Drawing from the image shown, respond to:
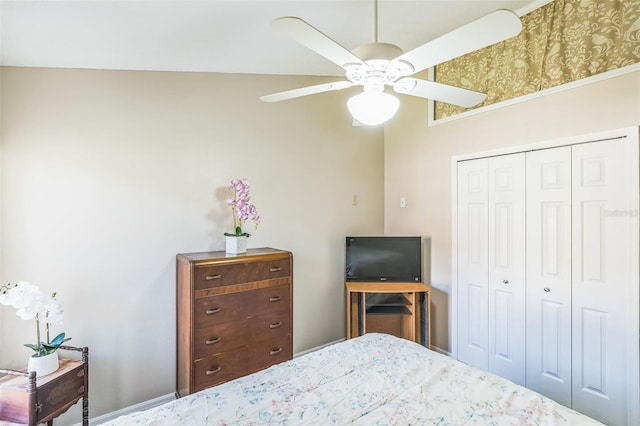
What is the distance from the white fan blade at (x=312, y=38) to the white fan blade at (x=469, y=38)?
→ 0.73ft

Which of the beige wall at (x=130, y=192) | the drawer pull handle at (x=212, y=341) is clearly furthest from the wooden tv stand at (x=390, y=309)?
the drawer pull handle at (x=212, y=341)

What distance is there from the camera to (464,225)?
2934 millimetres

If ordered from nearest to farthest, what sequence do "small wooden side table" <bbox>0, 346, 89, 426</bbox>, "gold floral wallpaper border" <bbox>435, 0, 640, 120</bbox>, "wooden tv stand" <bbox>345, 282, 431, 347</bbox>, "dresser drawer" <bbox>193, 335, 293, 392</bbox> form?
"small wooden side table" <bbox>0, 346, 89, 426</bbox> < "gold floral wallpaper border" <bbox>435, 0, 640, 120</bbox> < "dresser drawer" <bbox>193, 335, 293, 392</bbox> < "wooden tv stand" <bbox>345, 282, 431, 347</bbox>

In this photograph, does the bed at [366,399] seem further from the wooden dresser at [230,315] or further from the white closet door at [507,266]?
the white closet door at [507,266]

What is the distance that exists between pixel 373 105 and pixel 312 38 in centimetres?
39

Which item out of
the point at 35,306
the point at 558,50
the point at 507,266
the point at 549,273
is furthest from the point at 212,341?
the point at 558,50

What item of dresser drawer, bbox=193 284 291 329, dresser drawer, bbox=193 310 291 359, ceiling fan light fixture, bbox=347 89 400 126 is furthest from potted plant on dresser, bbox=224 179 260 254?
ceiling fan light fixture, bbox=347 89 400 126

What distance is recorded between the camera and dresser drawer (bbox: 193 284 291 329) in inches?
88.7

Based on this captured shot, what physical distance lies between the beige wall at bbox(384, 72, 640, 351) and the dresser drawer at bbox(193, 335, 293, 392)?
1600 millimetres

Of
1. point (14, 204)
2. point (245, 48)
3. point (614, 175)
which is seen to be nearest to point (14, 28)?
point (14, 204)

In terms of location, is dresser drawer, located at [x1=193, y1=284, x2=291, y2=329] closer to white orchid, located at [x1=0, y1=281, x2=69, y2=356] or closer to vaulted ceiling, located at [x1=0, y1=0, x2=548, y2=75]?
white orchid, located at [x1=0, y1=281, x2=69, y2=356]

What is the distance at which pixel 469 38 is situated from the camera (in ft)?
3.95

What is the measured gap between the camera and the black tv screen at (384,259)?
317cm

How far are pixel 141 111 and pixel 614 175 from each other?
10.7ft
